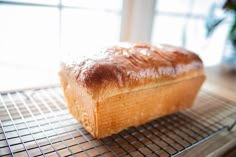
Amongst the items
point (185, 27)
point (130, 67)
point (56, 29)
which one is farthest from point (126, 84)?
point (185, 27)

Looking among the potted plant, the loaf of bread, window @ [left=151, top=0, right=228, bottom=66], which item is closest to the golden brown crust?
the loaf of bread

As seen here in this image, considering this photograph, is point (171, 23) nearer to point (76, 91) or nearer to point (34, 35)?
point (34, 35)

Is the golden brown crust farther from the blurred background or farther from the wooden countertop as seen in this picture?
the wooden countertop

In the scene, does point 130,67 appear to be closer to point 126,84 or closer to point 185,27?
point 126,84

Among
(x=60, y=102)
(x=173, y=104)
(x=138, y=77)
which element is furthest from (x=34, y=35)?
(x=173, y=104)

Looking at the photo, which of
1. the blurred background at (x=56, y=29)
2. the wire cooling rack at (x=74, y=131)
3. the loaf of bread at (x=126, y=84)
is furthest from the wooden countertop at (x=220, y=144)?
the blurred background at (x=56, y=29)

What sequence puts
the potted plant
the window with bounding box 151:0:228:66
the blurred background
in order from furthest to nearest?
the potted plant < the window with bounding box 151:0:228:66 < the blurred background

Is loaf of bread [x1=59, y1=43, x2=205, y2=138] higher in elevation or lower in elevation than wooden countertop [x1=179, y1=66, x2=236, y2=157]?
higher
